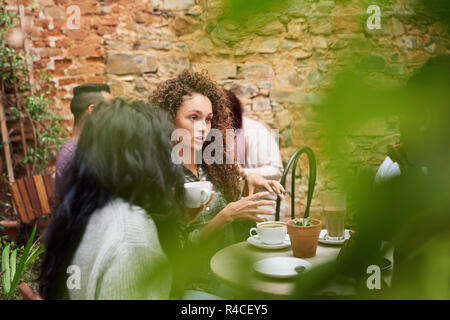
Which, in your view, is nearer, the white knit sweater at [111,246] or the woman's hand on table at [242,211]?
the white knit sweater at [111,246]

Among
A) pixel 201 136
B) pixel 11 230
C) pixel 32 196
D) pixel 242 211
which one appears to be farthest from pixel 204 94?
pixel 11 230

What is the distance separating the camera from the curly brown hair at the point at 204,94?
6.32 ft

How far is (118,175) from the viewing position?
100 centimetres

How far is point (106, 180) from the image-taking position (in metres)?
1.01

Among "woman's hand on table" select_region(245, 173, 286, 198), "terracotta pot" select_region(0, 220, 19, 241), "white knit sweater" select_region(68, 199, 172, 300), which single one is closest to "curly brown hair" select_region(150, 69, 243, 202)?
"woman's hand on table" select_region(245, 173, 286, 198)

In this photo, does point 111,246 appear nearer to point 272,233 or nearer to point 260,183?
point 272,233

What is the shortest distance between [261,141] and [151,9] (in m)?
1.53

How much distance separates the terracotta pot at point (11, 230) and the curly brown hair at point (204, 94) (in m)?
1.82

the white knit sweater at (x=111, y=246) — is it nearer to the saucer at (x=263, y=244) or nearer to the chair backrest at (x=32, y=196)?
the saucer at (x=263, y=244)

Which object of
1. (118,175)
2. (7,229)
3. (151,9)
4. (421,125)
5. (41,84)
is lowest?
(7,229)

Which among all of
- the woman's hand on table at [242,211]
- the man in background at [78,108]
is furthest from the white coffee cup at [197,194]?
the man in background at [78,108]
